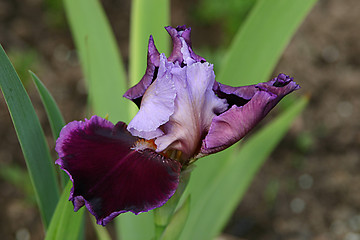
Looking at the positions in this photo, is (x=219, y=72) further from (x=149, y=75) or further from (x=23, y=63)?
(x=23, y=63)

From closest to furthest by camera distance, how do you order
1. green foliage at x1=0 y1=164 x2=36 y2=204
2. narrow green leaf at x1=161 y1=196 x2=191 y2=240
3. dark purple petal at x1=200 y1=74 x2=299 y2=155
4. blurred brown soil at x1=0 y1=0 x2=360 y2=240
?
dark purple petal at x1=200 y1=74 x2=299 y2=155, narrow green leaf at x1=161 y1=196 x2=191 y2=240, green foliage at x1=0 y1=164 x2=36 y2=204, blurred brown soil at x1=0 y1=0 x2=360 y2=240

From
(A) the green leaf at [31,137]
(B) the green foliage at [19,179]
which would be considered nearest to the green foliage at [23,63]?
(B) the green foliage at [19,179]

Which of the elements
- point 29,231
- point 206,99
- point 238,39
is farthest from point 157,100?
point 29,231

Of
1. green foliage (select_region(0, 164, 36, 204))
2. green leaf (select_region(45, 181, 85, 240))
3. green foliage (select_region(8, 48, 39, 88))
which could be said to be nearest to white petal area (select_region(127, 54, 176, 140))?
green leaf (select_region(45, 181, 85, 240))

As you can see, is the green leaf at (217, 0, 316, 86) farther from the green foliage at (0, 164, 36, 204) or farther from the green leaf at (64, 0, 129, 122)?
the green foliage at (0, 164, 36, 204)

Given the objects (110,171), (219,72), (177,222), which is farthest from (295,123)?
(110,171)

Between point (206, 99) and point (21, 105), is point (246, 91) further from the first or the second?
point (21, 105)

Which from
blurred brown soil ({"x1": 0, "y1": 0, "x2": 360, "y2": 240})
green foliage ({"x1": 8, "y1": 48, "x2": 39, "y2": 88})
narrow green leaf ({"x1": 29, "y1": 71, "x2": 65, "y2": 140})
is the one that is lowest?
blurred brown soil ({"x1": 0, "y1": 0, "x2": 360, "y2": 240})
